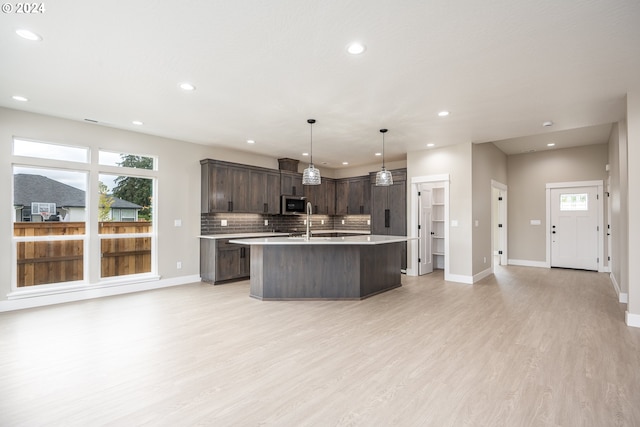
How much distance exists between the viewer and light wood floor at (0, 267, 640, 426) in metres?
2.10

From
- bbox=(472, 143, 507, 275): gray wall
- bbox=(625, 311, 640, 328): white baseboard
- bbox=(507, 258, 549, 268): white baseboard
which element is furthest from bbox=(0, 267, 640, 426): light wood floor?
bbox=(507, 258, 549, 268): white baseboard

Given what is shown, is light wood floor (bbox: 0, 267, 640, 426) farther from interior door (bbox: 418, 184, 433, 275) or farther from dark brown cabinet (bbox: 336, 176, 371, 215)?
dark brown cabinet (bbox: 336, 176, 371, 215)

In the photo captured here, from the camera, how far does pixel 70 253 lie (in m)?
5.04

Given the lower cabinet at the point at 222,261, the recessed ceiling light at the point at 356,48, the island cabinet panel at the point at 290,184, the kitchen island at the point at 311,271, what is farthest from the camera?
the island cabinet panel at the point at 290,184

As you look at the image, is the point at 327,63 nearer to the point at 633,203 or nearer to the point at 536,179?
the point at 633,203

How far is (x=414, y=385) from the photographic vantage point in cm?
244

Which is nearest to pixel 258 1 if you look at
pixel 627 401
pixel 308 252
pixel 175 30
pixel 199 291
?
pixel 175 30

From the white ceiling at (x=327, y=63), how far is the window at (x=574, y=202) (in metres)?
3.65

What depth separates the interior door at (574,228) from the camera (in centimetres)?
752

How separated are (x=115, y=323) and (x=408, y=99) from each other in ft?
14.7

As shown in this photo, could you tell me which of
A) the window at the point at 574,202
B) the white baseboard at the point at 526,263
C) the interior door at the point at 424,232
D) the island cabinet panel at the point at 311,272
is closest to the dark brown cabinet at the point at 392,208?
the interior door at the point at 424,232

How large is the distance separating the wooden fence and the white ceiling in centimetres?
170

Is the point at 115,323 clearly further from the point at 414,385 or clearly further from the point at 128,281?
the point at 414,385

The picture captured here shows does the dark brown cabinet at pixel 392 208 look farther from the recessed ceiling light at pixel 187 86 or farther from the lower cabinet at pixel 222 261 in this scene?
the recessed ceiling light at pixel 187 86
